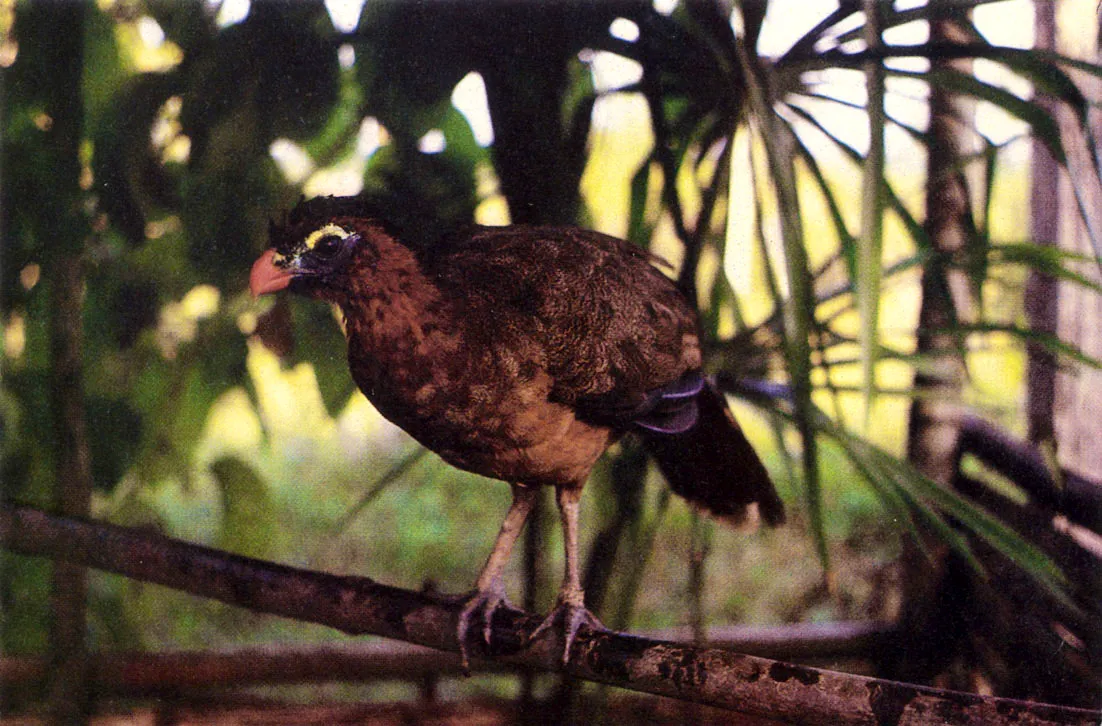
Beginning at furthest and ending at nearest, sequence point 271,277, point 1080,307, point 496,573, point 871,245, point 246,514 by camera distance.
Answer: point 246,514
point 1080,307
point 496,573
point 271,277
point 871,245

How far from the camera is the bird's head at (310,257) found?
103 centimetres

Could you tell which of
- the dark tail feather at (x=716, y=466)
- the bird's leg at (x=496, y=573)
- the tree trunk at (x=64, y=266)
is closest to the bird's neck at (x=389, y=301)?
the bird's leg at (x=496, y=573)

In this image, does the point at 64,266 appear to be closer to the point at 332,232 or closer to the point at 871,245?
the point at 332,232

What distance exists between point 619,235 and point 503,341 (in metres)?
0.35

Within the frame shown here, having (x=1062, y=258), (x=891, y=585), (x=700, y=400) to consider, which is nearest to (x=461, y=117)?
(x=700, y=400)

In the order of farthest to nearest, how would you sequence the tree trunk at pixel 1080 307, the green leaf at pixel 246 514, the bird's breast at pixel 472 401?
the green leaf at pixel 246 514 < the tree trunk at pixel 1080 307 < the bird's breast at pixel 472 401

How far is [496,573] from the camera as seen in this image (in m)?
1.15

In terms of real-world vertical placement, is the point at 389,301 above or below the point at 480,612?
above

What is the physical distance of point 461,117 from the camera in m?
1.27

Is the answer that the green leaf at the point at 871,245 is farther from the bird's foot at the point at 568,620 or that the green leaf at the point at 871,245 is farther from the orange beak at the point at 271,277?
the orange beak at the point at 271,277

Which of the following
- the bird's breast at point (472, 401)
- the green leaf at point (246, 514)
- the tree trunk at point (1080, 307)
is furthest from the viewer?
the green leaf at point (246, 514)

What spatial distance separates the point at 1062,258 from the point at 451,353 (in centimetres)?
90

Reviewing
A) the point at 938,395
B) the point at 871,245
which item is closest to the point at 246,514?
the point at 871,245

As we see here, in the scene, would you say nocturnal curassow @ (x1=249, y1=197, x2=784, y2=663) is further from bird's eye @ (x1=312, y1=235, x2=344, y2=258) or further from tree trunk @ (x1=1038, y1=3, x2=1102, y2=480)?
tree trunk @ (x1=1038, y1=3, x2=1102, y2=480)
